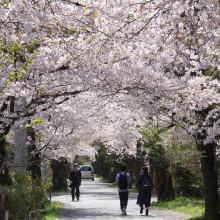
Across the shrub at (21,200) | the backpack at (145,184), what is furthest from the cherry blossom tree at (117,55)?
the backpack at (145,184)

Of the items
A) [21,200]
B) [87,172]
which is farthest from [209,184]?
[87,172]

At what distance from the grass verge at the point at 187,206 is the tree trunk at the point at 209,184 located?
1.42ft

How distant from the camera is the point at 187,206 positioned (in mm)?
22625

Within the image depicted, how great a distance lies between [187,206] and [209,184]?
657 centimetres

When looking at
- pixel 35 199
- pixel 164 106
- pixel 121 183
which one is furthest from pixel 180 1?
pixel 121 183

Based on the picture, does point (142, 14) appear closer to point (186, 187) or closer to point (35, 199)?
point (35, 199)

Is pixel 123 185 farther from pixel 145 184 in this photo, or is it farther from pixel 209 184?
pixel 209 184

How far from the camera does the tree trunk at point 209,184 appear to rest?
16.2 metres

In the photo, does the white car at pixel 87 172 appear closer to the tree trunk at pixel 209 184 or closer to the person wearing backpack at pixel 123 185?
the person wearing backpack at pixel 123 185

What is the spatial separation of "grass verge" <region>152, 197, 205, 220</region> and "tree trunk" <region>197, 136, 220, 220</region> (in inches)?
17.1

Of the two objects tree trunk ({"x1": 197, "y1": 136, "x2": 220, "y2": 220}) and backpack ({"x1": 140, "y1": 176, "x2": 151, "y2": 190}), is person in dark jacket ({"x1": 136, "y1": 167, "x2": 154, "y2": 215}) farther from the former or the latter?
tree trunk ({"x1": 197, "y1": 136, "x2": 220, "y2": 220})

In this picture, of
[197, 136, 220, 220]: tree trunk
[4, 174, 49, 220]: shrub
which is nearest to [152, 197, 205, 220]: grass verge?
[197, 136, 220, 220]: tree trunk

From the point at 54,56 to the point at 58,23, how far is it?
3.70 meters

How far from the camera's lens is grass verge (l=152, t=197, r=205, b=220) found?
63.1 feet
